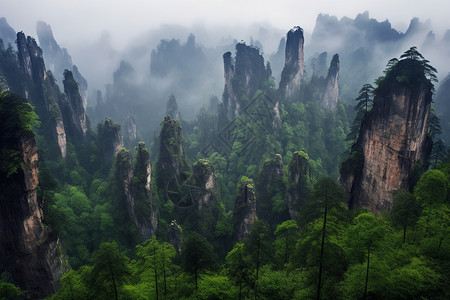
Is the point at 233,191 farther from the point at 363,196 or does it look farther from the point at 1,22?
the point at 1,22

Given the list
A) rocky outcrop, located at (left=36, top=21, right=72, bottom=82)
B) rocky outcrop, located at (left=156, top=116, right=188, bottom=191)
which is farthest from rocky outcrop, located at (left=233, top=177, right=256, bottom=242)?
rocky outcrop, located at (left=36, top=21, right=72, bottom=82)

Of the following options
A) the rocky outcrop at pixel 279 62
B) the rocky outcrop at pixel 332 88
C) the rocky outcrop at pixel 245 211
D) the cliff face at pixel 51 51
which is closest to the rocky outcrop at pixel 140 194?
the rocky outcrop at pixel 245 211

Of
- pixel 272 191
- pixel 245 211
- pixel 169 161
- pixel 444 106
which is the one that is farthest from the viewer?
pixel 444 106

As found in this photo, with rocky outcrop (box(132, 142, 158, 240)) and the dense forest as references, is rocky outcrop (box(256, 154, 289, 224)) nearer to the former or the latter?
the dense forest

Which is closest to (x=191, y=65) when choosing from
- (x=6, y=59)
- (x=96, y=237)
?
(x=6, y=59)

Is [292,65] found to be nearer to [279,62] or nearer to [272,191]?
[272,191]

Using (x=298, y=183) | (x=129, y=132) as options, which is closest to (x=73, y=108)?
(x=129, y=132)

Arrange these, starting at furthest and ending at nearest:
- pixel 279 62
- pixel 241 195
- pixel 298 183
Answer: pixel 279 62, pixel 298 183, pixel 241 195
